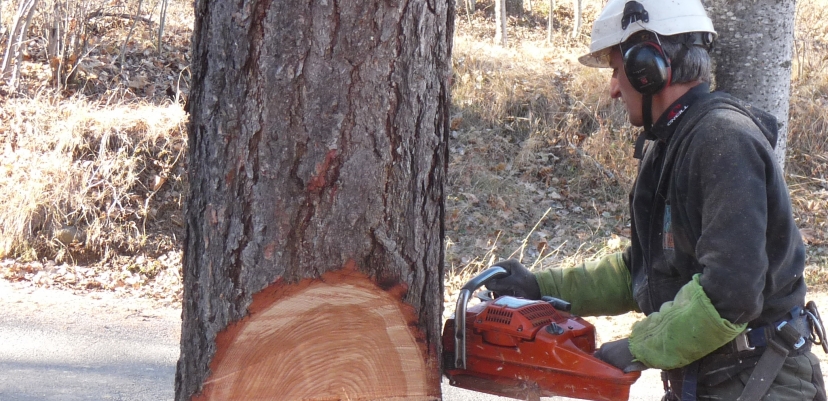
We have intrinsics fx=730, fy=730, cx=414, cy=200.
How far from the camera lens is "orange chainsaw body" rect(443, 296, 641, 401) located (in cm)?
217

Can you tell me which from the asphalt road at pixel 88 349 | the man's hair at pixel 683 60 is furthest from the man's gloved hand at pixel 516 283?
the asphalt road at pixel 88 349

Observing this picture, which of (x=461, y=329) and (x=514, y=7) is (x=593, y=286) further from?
(x=514, y=7)

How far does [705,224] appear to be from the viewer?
6.84 feet

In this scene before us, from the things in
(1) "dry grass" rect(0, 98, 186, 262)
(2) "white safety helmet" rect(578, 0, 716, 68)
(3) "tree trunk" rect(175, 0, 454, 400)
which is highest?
(2) "white safety helmet" rect(578, 0, 716, 68)

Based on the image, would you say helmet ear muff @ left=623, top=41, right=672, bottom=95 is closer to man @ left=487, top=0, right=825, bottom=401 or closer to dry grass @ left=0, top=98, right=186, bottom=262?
man @ left=487, top=0, right=825, bottom=401

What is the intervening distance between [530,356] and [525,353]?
0.06ft

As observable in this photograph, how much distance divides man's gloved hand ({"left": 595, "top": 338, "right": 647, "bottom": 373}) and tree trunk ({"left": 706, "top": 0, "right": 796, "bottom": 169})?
7.52 feet

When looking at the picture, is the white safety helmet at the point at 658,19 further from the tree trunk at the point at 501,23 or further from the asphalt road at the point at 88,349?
the tree trunk at the point at 501,23

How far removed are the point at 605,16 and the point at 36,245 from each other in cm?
562

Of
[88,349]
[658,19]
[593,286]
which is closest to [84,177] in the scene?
[88,349]

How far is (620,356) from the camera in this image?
221cm

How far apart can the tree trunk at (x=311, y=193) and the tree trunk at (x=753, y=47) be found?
2.47 m

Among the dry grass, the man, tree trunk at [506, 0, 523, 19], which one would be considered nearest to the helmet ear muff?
the man

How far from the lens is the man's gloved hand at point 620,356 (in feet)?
7.11
